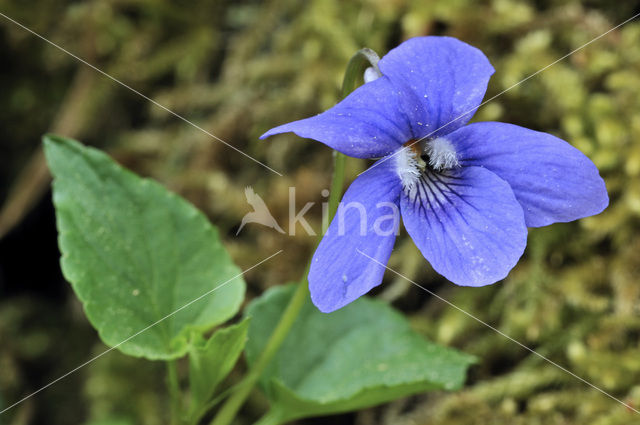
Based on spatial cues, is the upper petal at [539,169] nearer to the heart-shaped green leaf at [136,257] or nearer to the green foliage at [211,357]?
the green foliage at [211,357]

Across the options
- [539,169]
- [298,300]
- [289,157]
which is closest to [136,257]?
[298,300]

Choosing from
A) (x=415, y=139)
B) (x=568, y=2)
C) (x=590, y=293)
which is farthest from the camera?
(x=568, y=2)

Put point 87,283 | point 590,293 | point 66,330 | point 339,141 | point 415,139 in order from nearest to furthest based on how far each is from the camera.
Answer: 1. point 339,141
2. point 415,139
3. point 87,283
4. point 590,293
5. point 66,330

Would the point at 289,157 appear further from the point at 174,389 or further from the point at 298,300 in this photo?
the point at 174,389

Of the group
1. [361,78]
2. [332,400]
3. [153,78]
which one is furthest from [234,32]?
[332,400]

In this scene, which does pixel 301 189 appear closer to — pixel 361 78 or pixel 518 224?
pixel 361 78

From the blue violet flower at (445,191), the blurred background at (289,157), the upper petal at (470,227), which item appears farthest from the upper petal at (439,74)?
the blurred background at (289,157)

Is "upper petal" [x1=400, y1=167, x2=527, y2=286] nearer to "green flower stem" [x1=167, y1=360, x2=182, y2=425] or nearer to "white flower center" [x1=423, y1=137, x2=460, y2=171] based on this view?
"white flower center" [x1=423, y1=137, x2=460, y2=171]

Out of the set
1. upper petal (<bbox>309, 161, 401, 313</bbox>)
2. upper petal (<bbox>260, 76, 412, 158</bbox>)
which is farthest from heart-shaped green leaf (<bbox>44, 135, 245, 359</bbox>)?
upper petal (<bbox>260, 76, 412, 158</bbox>)
